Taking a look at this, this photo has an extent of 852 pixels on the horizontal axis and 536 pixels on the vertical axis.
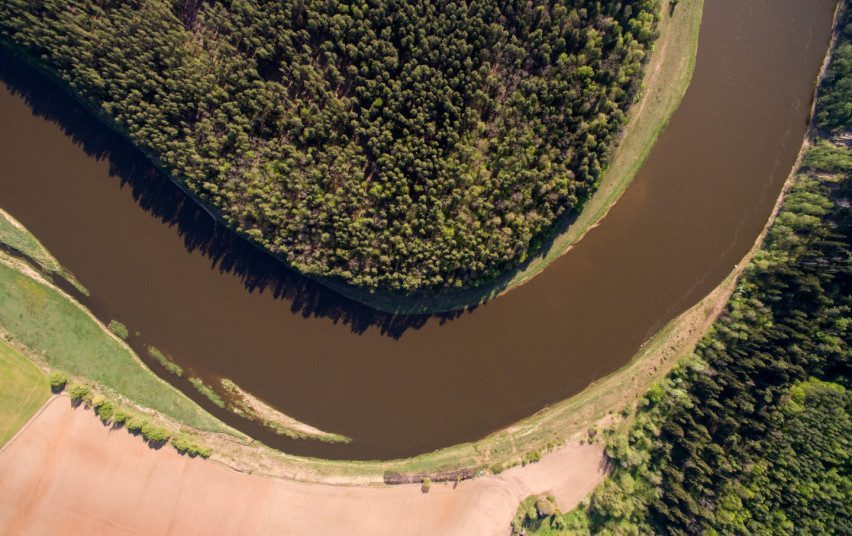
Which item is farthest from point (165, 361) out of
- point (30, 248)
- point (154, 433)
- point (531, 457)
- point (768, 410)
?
point (768, 410)

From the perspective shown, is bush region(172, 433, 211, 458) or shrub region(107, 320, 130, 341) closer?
bush region(172, 433, 211, 458)

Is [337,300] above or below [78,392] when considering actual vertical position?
above

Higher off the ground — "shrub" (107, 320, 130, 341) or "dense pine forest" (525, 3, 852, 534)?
"dense pine forest" (525, 3, 852, 534)

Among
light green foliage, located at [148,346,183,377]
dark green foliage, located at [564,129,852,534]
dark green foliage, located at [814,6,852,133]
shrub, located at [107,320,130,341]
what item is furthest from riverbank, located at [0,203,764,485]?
dark green foliage, located at [814,6,852,133]

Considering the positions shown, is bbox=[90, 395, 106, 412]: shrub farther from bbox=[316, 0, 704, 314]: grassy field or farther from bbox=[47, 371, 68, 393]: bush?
bbox=[316, 0, 704, 314]: grassy field

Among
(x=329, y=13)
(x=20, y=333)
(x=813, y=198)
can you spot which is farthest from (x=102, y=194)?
Answer: (x=813, y=198)

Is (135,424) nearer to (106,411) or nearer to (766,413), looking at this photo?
(106,411)

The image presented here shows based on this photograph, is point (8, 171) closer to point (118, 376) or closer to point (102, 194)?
point (102, 194)
